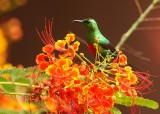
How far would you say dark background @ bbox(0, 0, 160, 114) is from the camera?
187 cm

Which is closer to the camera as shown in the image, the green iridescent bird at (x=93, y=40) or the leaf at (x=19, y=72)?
the leaf at (x=19, y=72)

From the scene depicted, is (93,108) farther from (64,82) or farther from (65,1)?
(65,1)

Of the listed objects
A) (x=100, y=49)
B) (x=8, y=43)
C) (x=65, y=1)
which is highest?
(x=65, y=1)

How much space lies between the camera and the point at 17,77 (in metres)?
0.72

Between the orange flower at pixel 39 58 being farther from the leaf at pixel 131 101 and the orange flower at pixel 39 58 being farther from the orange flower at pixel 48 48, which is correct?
the leaf at pixel 131 101

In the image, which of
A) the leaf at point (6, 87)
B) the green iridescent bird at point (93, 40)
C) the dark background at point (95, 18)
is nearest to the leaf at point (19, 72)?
the leaf at point (6, 87)

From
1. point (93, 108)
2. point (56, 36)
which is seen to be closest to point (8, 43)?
point (56, 36)

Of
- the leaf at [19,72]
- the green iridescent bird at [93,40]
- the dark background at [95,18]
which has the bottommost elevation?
the leaf at [19,72]

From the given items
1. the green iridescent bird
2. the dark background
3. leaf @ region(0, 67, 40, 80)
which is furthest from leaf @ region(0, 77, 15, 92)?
the dark background

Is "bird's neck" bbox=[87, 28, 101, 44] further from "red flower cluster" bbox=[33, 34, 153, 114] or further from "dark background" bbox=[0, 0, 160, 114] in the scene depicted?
"dark background" bbox=[0, 0, 160, 114]

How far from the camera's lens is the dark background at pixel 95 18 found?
1867mm

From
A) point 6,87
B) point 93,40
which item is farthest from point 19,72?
point 93,40

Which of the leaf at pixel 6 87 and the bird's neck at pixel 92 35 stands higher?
the bird's neck at pixel 92 35

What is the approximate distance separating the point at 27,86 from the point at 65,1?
1.21 meters
